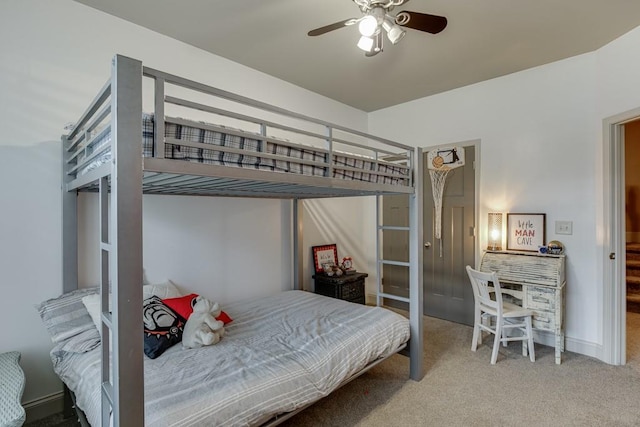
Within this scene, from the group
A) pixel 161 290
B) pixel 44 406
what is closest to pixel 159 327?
pixel 161 290

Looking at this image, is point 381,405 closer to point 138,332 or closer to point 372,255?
point 138,332

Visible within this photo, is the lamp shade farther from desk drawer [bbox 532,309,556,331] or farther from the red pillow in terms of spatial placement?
the red pillow

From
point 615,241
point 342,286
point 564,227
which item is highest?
point 564,227

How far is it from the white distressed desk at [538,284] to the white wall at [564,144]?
9.1 inches

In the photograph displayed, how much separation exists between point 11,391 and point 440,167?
385cm

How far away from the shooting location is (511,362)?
265cm

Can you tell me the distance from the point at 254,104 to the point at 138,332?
3.55ft

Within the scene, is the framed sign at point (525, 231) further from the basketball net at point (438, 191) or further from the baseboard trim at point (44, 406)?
the baseboard trim at point (44, 406)

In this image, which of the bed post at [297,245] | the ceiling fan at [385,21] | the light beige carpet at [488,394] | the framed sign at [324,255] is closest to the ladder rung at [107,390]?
the light beige carpet at [488,394]

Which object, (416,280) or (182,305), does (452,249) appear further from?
(182,305)

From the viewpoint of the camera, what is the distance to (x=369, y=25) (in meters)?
1.83

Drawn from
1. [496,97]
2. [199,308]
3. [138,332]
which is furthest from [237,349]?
[496,97]

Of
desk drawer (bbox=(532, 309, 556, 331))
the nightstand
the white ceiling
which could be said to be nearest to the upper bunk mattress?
the white ceiling

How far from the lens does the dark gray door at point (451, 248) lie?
351cm
